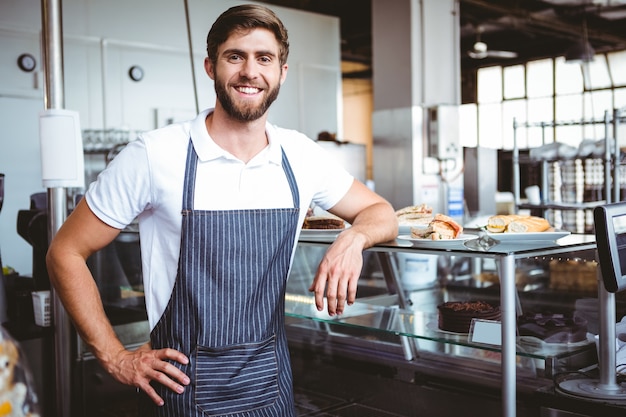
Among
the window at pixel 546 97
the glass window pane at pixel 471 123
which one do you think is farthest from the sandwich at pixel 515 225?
the glass window pane at pixel 471 123

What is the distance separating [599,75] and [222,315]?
12.2m

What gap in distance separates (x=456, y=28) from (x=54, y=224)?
4.91 metres

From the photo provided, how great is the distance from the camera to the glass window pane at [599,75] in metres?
12.3

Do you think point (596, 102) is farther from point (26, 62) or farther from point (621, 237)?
point (621, 237)

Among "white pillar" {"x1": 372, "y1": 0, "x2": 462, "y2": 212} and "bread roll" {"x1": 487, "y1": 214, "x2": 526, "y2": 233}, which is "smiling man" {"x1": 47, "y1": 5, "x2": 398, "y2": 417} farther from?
"white pillar" {"x1": 372, "y1": 0, "x2": 462, "y2": 212}

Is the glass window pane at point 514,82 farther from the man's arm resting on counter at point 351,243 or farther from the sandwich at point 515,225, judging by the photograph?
the man's arm resting on counter at point 351,243

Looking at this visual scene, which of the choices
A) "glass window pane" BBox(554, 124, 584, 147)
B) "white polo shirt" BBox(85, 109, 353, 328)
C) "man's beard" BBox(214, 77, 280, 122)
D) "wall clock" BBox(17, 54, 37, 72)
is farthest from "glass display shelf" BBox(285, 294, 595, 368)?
"glass window pane" BBox(554, 124, 584, 147)

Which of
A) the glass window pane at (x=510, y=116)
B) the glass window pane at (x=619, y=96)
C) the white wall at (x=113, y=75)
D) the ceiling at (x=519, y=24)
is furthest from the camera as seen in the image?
the glass window pane at (x=510, y=116)

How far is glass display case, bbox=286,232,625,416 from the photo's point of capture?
1624 millimetres

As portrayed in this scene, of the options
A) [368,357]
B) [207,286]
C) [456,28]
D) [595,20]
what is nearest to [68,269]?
[207,286]

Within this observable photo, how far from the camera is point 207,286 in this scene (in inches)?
62.3

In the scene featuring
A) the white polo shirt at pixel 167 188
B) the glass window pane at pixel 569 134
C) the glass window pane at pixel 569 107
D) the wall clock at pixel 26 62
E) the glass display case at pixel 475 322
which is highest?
the glass window pane at pixel 569 107

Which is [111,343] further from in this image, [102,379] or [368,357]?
[102,379]

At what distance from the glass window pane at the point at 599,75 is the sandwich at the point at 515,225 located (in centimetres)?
1135
